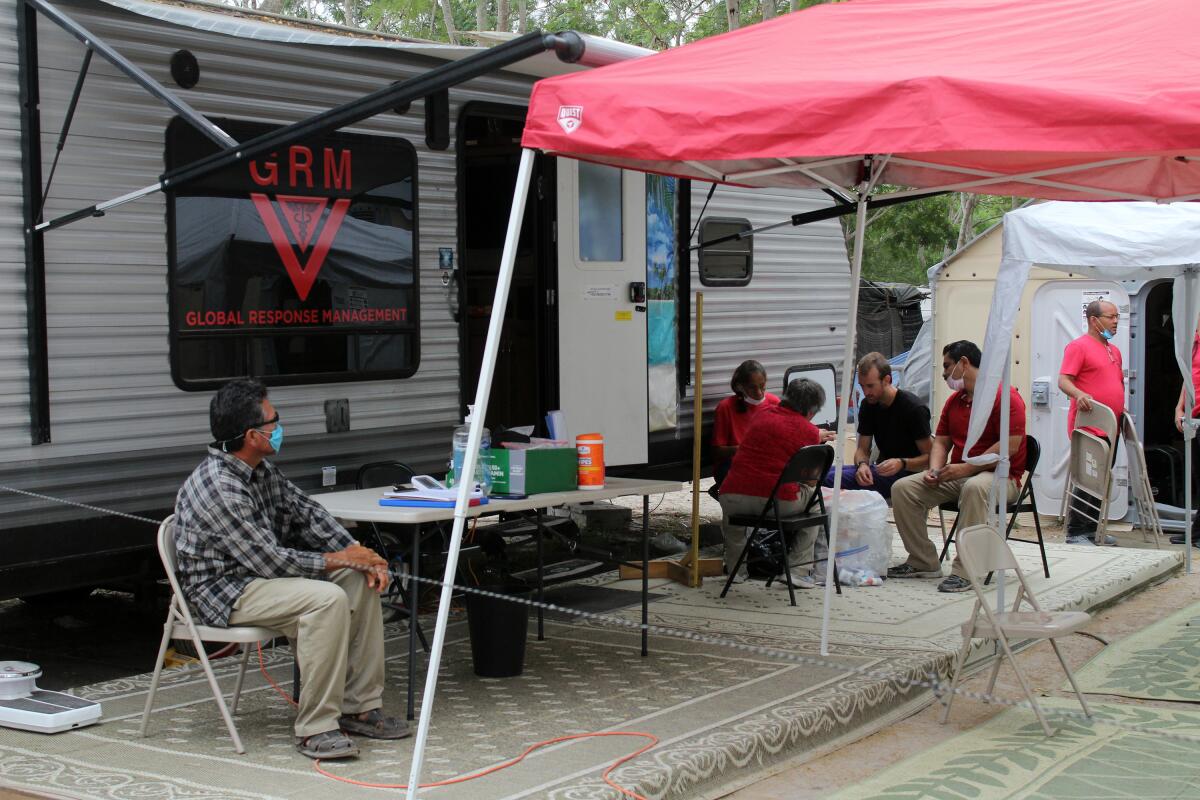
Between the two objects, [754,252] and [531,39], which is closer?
[531,39]

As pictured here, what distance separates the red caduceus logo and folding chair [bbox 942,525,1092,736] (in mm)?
3051

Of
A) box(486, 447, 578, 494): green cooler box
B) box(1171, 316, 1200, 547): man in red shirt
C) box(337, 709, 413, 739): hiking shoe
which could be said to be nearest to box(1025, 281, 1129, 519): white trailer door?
box(1171, 316, 1200, 547): man in red shirt

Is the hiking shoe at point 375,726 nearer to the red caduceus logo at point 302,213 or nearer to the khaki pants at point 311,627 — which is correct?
the khaki pants at point 311,627

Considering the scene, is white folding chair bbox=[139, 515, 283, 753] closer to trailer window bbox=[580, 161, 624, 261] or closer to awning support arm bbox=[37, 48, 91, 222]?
awning support arm bbox=[37, 48, 91, 222]

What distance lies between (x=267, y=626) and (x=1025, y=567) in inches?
200

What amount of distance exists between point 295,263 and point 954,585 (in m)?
3.80

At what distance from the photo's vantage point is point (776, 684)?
5.41 m

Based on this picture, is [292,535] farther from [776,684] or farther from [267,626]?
[776,684]

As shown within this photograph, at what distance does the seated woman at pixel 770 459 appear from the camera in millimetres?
7152

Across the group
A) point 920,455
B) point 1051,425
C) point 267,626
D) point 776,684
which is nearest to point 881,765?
point 776,684

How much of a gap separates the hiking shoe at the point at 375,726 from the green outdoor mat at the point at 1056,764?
145 centimetres

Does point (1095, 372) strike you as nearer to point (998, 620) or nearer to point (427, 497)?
point (998, 620)

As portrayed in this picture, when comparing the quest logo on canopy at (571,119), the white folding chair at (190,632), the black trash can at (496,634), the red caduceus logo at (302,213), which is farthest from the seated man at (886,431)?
the white folding chair at (190,632)

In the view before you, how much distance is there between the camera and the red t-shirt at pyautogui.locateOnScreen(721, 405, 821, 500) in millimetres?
7164
